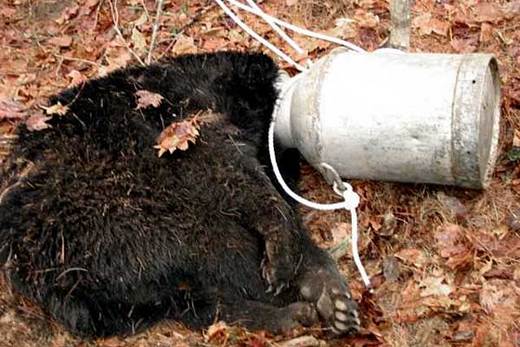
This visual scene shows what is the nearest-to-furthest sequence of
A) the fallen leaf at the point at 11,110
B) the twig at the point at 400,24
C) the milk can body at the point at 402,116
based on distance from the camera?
the milk can body at the point at 402,116 < the twig at the point at 400,24 < the fallen leaf at the point at 11,110

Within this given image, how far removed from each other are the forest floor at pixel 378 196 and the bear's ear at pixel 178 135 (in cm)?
71

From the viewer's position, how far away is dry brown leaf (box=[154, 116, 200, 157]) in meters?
4.43

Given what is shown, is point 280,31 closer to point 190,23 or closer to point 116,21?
point 190,23

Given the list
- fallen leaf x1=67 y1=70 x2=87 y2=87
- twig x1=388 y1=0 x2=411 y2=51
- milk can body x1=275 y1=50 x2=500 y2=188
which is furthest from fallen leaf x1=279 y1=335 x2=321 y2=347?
fallen leaf x1=67 y1=70 x2=87 y2=87

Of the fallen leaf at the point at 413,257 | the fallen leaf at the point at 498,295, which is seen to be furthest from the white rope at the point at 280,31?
the fallen leaf at the point at 498,295

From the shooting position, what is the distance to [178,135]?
14.7ft

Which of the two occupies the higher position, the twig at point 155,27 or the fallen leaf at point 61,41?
the twig at point 155,27

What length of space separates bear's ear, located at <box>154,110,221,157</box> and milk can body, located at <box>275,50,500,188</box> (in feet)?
1.99

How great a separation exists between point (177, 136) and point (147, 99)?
33 cm

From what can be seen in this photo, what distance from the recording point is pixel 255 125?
4887mm

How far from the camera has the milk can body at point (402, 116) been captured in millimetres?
4262

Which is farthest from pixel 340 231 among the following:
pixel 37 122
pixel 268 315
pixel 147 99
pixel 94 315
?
pixel 37 122

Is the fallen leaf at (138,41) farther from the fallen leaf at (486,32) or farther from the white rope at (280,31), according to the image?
the fallen leaf at (486,32)

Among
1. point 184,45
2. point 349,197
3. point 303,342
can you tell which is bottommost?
point 303,342
